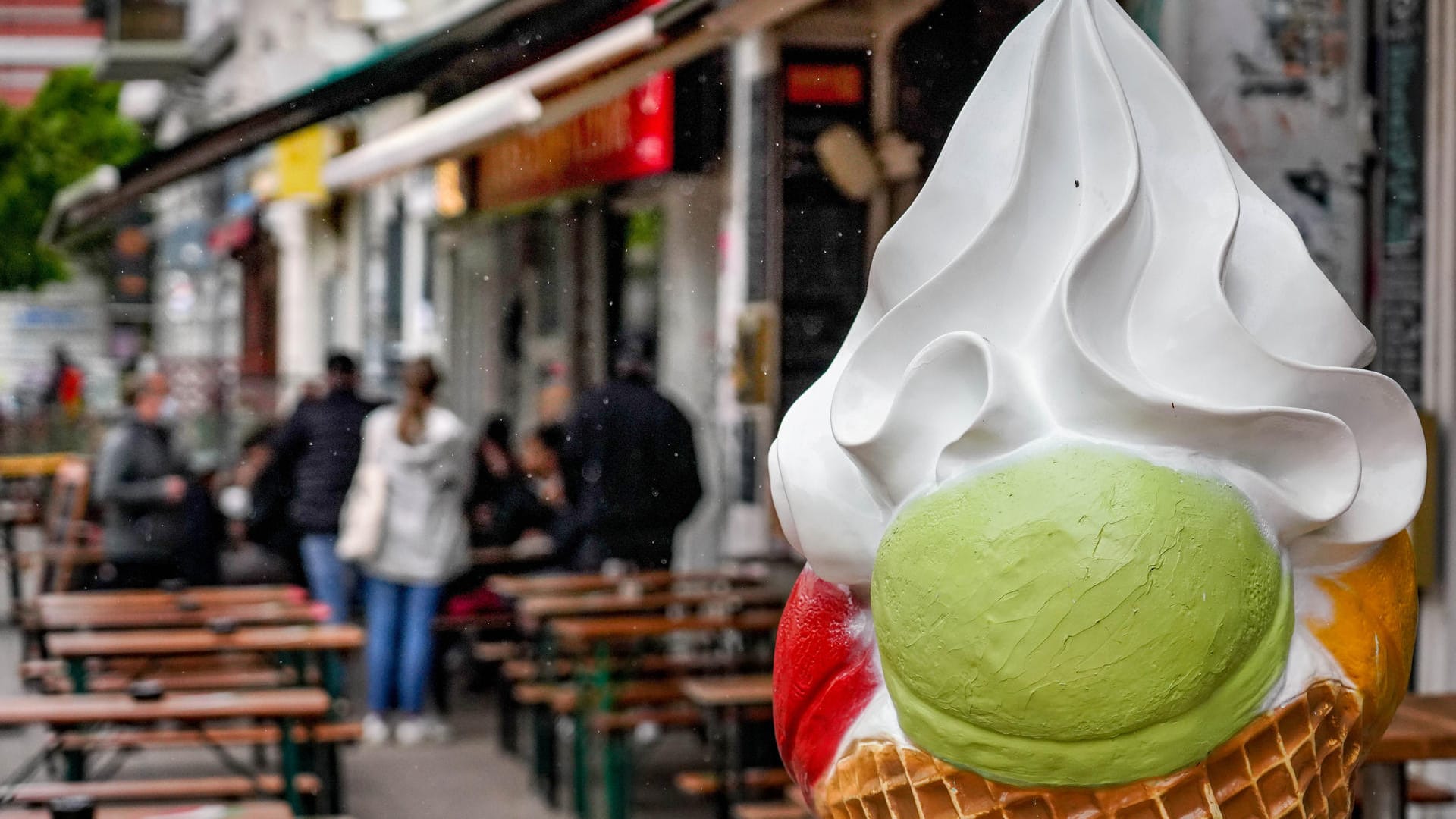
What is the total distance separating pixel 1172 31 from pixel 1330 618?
2050 millimetres

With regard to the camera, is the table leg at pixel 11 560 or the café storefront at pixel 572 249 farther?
the table leg at pixel 11 560

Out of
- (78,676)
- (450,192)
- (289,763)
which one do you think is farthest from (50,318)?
(289,763)

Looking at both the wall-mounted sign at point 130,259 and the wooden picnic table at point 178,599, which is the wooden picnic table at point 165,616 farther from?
the wall-mounted sign at point 130,259

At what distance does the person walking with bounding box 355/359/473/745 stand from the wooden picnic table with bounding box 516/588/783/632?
73 cm

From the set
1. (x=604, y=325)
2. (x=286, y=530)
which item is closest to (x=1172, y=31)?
(x=604, y=325)

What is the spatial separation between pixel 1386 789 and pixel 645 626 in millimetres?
2604

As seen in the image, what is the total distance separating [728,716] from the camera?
4.96 meters

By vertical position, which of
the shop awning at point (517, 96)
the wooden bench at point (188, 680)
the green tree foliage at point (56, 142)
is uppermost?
the green tree foliage at point (56, 142)

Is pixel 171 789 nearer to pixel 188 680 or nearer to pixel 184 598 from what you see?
pixel 188 680

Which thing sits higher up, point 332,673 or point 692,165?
point 692,165

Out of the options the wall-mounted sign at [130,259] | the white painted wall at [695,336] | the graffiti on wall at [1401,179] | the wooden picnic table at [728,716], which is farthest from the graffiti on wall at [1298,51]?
the wall-mounted sign at [130,259]

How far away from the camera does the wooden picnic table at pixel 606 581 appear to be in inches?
212

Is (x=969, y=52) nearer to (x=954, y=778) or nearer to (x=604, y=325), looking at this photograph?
(x=954, y=778)

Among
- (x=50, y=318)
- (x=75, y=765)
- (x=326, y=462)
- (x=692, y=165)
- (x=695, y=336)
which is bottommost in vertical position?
(x=75, y=765)
